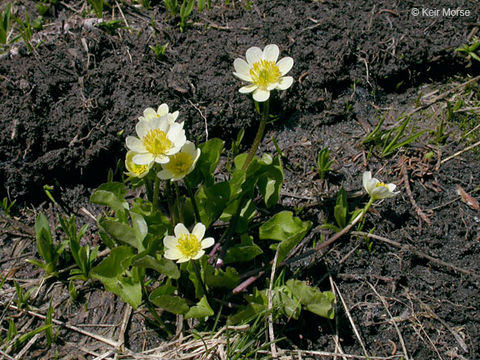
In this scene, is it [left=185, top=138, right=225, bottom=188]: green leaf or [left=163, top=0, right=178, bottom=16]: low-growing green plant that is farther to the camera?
[left=163, top=0, right=178, bottom=16]: low-growing green plant

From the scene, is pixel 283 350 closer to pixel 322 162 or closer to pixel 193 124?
pixel 322 162

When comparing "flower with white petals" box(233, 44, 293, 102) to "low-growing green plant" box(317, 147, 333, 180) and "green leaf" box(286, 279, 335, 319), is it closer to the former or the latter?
"low-growing green plant" box(317, 147, 333, 180)

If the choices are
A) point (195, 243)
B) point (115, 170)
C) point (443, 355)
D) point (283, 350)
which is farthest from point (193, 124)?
point (443, 355)

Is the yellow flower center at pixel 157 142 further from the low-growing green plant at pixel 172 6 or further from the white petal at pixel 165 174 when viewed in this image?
the low-growing green plant at pixel 172 6

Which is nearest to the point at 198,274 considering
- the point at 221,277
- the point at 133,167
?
the point at 221,277

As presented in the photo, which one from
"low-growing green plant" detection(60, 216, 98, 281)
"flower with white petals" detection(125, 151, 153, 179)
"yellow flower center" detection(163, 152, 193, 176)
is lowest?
"low-growing green plant" detection(60, 216, 98, 281)

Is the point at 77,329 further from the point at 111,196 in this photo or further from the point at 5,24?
the point at 5,24

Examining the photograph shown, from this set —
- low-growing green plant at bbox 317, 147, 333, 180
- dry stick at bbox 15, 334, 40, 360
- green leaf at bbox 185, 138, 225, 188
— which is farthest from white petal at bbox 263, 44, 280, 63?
dry stick at bbox 15, 334, 40, 360

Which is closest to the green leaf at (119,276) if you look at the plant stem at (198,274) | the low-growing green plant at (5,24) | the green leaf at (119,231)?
the green leaf at (119,231)
